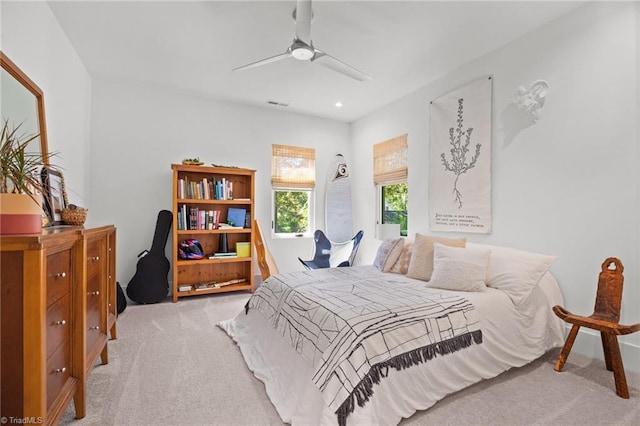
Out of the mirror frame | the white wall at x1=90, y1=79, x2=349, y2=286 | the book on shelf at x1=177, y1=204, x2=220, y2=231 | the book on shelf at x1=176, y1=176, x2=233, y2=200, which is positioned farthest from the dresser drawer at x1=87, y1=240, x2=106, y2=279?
the white wall at x1=90, y1=79, x2=349, y2=286

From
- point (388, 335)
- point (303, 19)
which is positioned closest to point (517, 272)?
point (388, 335)

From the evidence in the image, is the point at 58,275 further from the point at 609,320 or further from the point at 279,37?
the point at 609,320

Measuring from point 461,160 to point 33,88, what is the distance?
12.3 ft

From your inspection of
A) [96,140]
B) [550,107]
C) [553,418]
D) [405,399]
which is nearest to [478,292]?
[553,418]

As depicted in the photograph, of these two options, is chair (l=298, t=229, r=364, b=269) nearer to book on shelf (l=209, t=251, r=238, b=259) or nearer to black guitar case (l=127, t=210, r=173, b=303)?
book on shelf (l=209, t=251, r=238, b=259)

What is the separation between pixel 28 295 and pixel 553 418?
8.19ft

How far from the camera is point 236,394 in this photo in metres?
1.84

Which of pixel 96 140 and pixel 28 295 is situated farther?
pixel 96 140

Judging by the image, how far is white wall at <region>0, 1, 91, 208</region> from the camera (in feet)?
6.43

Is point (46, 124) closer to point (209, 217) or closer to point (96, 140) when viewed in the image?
point (96, 140)

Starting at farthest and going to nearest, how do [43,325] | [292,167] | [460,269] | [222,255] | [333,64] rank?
[292,167]
[222,255]
[333,64]
[460,269]
[43,325]

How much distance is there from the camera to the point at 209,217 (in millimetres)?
4047

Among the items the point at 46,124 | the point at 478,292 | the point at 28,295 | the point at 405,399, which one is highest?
the point at 46,124

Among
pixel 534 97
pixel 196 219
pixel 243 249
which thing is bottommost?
pixel 243 249
